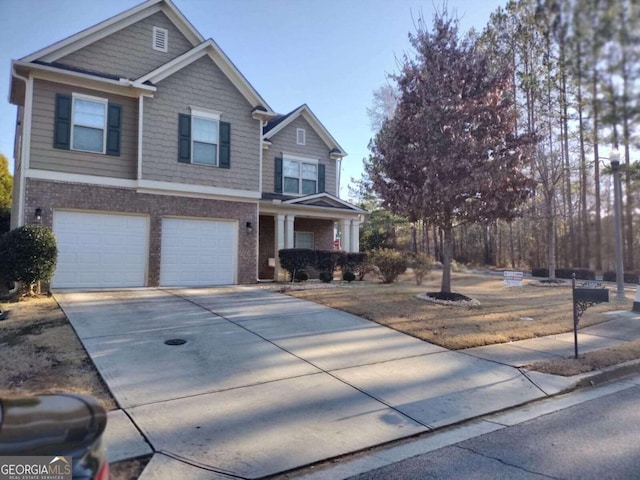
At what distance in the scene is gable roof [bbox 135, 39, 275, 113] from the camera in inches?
513

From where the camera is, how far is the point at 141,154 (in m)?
12.8

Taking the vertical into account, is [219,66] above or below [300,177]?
above

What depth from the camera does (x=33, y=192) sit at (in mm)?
11406

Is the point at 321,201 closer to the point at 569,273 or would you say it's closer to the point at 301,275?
the point at 301,275

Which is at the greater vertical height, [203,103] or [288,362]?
[203,103]

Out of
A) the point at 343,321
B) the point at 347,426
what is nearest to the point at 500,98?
the point at 343,321

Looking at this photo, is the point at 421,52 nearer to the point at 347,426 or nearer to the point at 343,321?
the point at 343,321

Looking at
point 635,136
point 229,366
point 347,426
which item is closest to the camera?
point 635,136

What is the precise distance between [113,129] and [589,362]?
42.6 feet

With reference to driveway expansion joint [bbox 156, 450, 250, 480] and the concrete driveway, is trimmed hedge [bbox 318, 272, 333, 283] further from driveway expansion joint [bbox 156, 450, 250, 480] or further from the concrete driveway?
driveway expansion joint [bbox 156, 450, 250, 480]

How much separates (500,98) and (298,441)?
10575mm

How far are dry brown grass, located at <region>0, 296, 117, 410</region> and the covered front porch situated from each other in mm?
9587

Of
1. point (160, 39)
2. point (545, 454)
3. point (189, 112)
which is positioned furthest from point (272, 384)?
point (160, 39)

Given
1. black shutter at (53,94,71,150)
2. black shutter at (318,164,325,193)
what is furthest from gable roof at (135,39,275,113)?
black shutter at (318,164,325,193)
